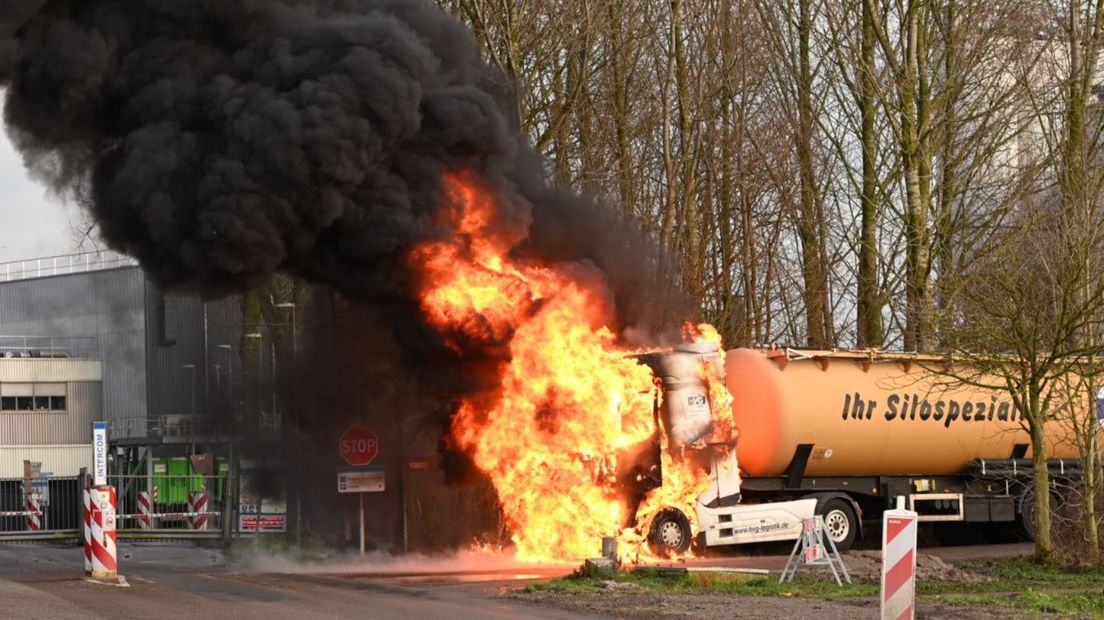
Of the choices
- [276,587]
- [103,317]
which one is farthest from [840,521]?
[103,317]

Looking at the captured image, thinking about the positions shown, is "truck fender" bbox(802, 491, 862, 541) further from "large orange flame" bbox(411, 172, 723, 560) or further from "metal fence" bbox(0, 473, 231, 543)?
"metal fence" bbox(0, 473, 231, 543)

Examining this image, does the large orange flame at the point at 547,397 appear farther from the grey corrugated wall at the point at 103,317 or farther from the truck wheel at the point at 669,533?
the grey corrugated wall at the point at 103,317

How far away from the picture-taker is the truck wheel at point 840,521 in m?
24.2

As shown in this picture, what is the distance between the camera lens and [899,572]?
448 inches

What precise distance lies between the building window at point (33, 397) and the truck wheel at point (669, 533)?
1848 inches

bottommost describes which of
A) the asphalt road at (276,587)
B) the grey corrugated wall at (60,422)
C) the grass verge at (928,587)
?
the grass verge at (928,587)

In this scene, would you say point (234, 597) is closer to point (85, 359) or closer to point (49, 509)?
point (49, 509)

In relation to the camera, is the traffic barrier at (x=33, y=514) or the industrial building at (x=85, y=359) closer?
the traffic barrier at (x=33, y=514)

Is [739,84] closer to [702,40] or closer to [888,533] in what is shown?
[702,40]

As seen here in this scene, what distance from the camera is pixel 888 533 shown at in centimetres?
1152

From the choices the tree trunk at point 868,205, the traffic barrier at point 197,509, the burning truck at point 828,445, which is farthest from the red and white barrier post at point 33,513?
the tree trunk at point 868,205

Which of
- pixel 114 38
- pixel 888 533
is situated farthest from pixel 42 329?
pixel 888 533

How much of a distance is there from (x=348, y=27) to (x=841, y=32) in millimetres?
14820

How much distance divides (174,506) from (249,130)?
1786 centimetres
